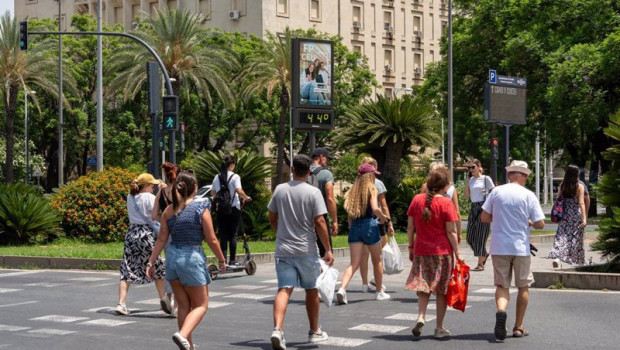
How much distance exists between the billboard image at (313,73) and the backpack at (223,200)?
5265 mm

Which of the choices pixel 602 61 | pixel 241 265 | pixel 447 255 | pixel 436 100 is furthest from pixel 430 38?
pixel 447 255

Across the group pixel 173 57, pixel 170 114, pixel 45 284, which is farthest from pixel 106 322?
pixel 173 57

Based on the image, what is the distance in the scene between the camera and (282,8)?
261ft

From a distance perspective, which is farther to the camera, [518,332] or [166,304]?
[166,304]

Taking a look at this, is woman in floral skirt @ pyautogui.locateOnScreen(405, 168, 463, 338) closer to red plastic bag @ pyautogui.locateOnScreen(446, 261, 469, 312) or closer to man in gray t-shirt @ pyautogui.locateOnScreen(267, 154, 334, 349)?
red plastic bag @ pyautogui.locateOnScreen(446, 261, 469, 312)

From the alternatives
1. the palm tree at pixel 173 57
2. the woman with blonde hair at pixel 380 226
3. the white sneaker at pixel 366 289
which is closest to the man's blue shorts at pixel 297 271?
the woman with blonde hair at pixel 380 226

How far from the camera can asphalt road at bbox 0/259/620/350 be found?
10.4 metres

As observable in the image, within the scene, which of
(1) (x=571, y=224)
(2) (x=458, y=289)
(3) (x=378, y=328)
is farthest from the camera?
(1) (x=571, y=224)

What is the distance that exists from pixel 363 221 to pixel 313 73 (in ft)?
32.4

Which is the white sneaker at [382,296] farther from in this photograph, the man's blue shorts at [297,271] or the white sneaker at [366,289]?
the man's blue shorts at [297,271]

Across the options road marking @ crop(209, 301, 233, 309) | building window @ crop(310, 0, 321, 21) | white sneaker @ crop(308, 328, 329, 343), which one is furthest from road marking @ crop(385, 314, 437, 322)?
building window @ crop(310, 0, 321, 21)

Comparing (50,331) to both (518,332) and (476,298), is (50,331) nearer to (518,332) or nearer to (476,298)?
(518,332)

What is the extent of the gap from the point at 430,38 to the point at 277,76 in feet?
117

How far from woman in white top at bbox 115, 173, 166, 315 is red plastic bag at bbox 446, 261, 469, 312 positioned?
3.96 metres
